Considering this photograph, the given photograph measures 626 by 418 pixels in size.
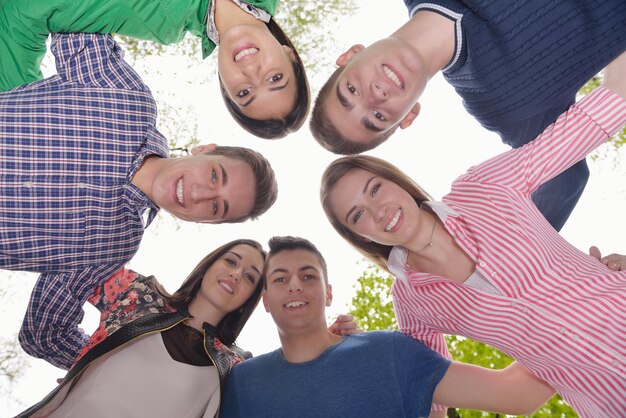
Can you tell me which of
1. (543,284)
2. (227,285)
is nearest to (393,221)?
(543,284)

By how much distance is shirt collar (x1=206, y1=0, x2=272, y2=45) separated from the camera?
2109 millimetres

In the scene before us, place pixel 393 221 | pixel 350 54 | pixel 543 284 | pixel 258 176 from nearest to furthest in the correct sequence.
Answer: pixel 543 284
pixel 393 221
pixel 350 54
pixel 258 176

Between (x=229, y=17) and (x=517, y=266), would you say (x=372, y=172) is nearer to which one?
(x=517, y=266)

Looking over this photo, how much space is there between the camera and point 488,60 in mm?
1996

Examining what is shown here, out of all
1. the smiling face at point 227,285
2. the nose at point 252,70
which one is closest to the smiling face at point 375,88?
the nose at point 252,70

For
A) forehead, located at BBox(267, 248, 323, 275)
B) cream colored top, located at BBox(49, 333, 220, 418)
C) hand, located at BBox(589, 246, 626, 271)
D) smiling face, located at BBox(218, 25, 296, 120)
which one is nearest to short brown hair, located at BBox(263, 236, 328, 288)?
forehead, located at BBox(267, 248, 323, 275)

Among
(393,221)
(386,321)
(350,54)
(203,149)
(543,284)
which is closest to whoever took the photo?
(543,284)

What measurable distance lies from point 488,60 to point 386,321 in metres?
1.72

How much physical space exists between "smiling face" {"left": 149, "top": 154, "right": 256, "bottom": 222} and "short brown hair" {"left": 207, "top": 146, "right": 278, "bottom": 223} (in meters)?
0.05

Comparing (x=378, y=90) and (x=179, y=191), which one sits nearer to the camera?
Answer: (x=378, y=90)

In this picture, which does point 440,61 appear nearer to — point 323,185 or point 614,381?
point 323,185

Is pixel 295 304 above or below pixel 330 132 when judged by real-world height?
below

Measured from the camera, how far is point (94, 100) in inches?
83.7

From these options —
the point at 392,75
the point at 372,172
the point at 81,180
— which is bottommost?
the point at 81,180
